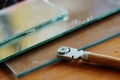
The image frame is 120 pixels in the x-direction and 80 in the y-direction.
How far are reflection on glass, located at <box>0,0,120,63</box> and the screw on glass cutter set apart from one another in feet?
0.25

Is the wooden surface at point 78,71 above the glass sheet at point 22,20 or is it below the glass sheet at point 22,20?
below

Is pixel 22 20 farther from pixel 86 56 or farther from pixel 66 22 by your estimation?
pixel 86 56

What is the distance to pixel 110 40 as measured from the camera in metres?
0.63

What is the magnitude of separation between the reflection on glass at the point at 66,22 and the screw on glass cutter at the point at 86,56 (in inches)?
3.1

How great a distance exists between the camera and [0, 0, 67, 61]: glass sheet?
631 millimetres

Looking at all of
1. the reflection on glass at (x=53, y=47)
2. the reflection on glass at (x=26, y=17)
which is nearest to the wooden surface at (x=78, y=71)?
the reflection on glass at (x=53, y=47)

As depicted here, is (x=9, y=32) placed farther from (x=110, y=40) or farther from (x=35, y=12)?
(x=110, y=40)

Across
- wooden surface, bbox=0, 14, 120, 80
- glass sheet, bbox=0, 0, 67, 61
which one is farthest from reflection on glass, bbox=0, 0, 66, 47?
wooden surface, bbox=0, 14, 120, 80

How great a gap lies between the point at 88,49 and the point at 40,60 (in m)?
0.11

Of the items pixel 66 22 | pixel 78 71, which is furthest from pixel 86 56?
pixel 66 22

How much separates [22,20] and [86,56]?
9.4 inches

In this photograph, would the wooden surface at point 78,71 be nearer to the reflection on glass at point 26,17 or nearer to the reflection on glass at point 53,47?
the reflection on glass at point 53,47

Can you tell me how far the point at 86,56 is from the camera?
1.79ft

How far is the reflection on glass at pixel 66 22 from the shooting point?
0.62m
